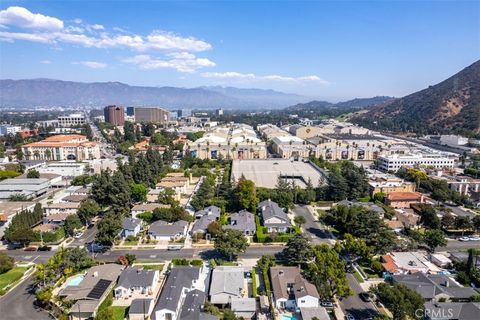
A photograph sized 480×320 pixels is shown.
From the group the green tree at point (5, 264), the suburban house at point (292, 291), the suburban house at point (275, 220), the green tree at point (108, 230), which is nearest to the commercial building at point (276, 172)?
the suburban house at point (275, 220)

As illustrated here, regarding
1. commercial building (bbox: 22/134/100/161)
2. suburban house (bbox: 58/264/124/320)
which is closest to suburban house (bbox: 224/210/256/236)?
suburban house (bbox: 58/264/124/320)

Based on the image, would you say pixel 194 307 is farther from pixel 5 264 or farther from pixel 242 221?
pixel 5 264

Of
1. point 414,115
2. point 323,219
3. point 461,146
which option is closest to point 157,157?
point 323,219

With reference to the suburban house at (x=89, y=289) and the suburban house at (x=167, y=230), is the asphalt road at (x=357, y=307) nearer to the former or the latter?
the suburban house at (x=89, y=289)

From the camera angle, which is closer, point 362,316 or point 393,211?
point 362,316

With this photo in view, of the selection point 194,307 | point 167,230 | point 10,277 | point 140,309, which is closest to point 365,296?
point 194,307

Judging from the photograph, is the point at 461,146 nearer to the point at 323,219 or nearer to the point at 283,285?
the point at 323,219
